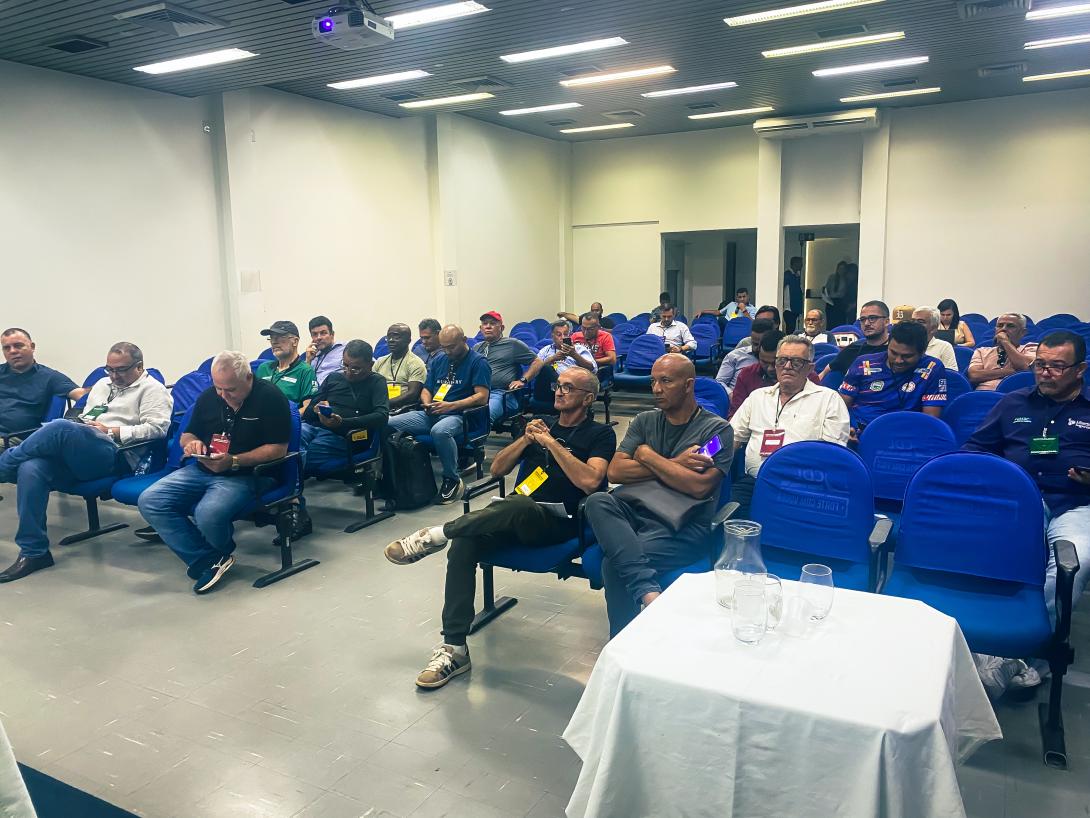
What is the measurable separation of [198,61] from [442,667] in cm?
639

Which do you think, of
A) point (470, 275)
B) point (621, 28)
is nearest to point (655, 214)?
point (470, 275)

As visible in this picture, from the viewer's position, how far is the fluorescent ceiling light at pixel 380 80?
8148 mm

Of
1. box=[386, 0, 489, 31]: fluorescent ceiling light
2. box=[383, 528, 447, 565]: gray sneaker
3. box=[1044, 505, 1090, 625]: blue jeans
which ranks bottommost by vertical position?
box=[383, 528, 447, 565]: gray sneaker

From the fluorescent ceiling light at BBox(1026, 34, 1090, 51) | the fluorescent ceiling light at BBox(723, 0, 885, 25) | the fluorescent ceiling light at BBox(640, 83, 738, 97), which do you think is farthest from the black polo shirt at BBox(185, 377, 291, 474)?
the fluorescent ceiling light at BBox(1026, 34, 1090, 51)

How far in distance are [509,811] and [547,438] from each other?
4.96 ft

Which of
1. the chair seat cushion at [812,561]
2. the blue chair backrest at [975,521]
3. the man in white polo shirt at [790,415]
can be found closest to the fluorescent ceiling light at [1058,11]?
the man in white polo shirt at [790,415]

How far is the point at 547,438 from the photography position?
3.40 meters

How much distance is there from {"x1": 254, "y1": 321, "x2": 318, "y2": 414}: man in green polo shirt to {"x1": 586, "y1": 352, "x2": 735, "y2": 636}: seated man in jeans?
126 inches

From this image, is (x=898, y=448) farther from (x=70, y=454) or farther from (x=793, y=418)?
(x=70, y=454)

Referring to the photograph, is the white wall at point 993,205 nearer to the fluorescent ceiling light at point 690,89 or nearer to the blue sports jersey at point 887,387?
the fluorescent ceiling light at point 690,89

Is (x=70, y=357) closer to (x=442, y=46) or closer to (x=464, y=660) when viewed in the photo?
(x=442, y=46)

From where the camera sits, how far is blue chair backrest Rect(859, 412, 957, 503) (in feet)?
11.8

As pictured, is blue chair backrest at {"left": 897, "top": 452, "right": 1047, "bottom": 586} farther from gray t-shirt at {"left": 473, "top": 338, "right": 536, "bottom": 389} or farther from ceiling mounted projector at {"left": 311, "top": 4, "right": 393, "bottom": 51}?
ceiling mounted projector at {"left": 311, "top": 4, "right": 393, "bottom": 51}

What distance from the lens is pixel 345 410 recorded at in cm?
540
